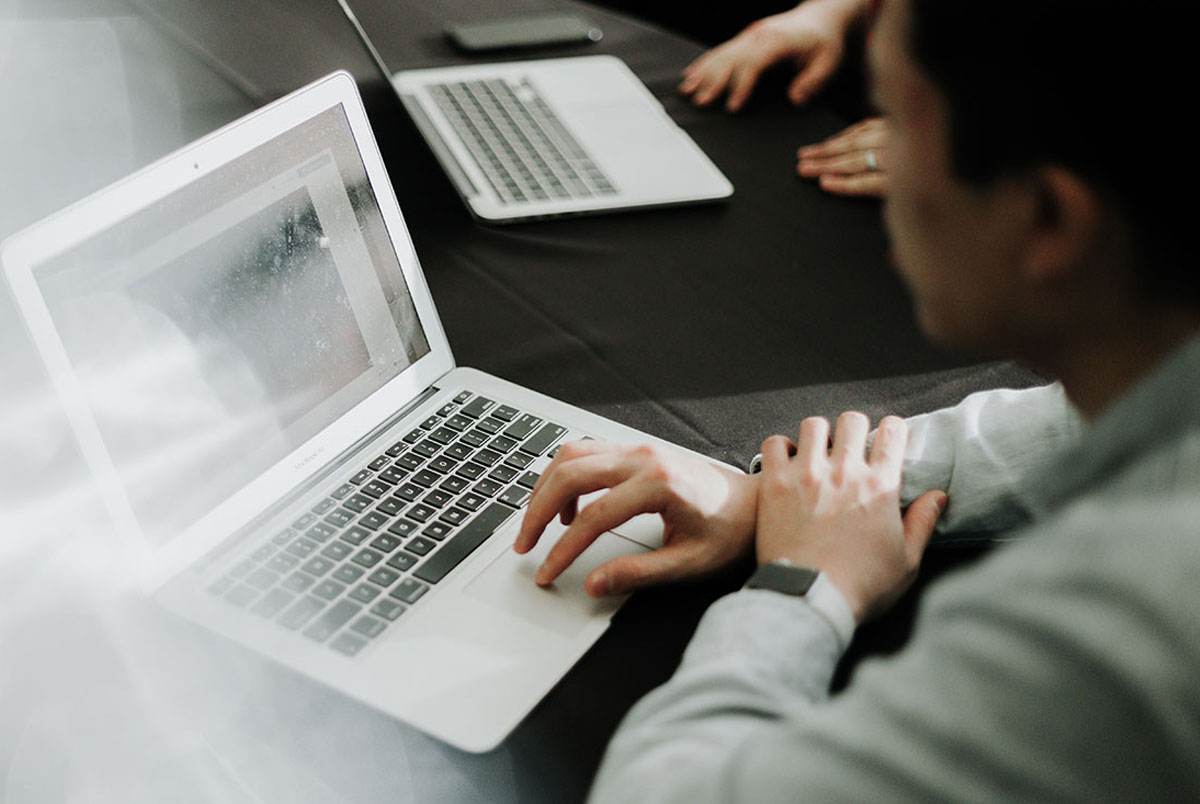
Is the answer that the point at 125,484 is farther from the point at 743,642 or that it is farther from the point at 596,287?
the point at 596,287

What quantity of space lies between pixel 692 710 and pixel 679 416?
0.37 m

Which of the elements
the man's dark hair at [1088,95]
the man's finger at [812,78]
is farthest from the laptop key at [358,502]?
the man's finger at [812,78]

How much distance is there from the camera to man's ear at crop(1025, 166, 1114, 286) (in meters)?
0.50

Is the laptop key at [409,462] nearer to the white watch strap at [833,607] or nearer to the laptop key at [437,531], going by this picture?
the laptop key at [437,531]

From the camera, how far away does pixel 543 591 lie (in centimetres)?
75

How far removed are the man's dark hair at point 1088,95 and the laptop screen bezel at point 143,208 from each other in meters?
0.49

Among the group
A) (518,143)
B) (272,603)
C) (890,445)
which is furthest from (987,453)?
(518,143)

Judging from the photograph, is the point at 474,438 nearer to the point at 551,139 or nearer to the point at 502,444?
the point at 502,444

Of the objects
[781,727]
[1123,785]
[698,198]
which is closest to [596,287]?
[698,198]

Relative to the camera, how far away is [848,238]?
47.7 inches

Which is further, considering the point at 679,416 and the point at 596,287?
the point at 596,287

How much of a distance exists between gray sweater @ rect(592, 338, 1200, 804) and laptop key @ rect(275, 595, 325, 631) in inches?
10.2

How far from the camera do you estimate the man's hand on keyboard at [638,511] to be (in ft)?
2.42

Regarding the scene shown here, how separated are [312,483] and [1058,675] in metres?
0.55
